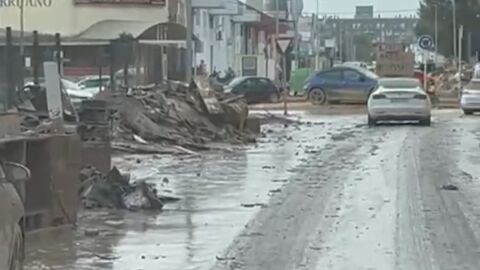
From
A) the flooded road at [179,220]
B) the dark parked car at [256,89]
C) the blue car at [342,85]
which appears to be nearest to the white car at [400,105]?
the flooded road at [179,220]

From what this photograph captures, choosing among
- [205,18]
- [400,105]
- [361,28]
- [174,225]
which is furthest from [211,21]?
[361,28]

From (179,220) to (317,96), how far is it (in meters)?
39.6

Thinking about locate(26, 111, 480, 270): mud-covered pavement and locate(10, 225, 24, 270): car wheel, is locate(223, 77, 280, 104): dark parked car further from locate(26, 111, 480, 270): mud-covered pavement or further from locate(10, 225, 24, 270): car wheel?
locate(10, 225, 24, 270): car wheel

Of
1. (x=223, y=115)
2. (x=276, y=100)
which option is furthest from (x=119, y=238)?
(x=276, y=100)

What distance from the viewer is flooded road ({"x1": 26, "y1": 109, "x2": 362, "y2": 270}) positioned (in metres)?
11.9

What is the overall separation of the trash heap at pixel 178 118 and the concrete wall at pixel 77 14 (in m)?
20.8

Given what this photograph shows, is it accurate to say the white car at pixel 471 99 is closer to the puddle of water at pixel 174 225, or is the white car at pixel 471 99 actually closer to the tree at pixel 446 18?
the puddle of water at pixel 174 225

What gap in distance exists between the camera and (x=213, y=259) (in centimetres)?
1174

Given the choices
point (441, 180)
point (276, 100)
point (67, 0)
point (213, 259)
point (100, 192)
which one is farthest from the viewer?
point (276, 100)

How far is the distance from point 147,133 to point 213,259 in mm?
14572

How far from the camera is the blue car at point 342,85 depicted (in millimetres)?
52781

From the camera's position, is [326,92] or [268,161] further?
[326,92]

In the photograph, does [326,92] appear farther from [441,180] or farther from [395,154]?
[441,180]

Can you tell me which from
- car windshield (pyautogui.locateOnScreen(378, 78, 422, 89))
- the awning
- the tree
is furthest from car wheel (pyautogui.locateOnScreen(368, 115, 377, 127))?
the tree
